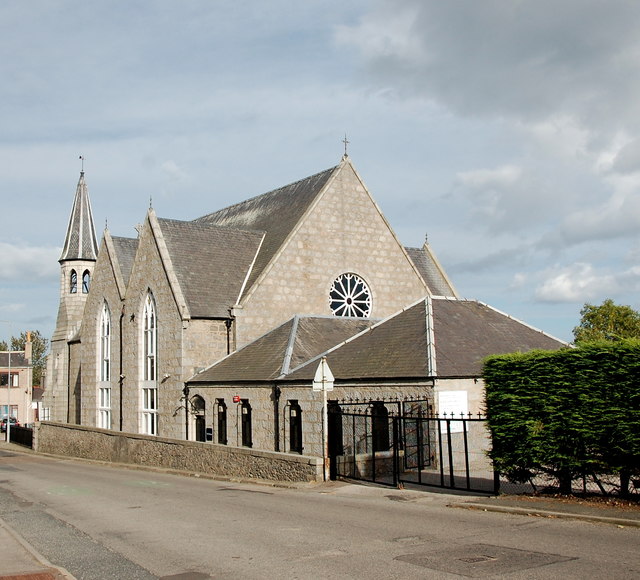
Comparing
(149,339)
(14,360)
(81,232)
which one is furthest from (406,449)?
(14,360)

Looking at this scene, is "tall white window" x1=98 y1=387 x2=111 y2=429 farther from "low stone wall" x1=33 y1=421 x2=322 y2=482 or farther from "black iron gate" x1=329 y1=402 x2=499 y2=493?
"black iron gate" x1=329 y1=402 x2=499 y2=493

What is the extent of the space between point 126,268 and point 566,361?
2975cm

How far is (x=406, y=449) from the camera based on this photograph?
20344 millimetres

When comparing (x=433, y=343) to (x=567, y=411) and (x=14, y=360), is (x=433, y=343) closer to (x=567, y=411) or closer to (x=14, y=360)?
(x=567, y=411)

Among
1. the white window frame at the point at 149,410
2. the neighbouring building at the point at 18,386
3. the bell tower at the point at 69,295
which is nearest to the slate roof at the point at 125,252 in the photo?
the white window frame at the point at 149,410

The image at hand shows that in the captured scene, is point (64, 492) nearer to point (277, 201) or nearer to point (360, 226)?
point (360, 226)

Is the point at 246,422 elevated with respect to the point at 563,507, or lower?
elevated

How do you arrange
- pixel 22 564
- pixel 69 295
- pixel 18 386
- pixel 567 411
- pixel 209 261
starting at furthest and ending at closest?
pixel 18 386
pixel 69 295
pixel 209 261
pixel 567 411
pixel 22 564

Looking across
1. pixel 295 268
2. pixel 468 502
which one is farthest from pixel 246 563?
Result: pixel 295 268

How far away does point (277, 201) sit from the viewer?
38.6 meters

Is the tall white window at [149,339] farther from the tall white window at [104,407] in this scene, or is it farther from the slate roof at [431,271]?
the slate roof at [431,271]

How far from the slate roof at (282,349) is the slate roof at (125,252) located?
11.1 meters

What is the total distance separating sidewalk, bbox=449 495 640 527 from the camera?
39.3 feet

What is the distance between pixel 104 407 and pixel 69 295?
1276 centimetres
